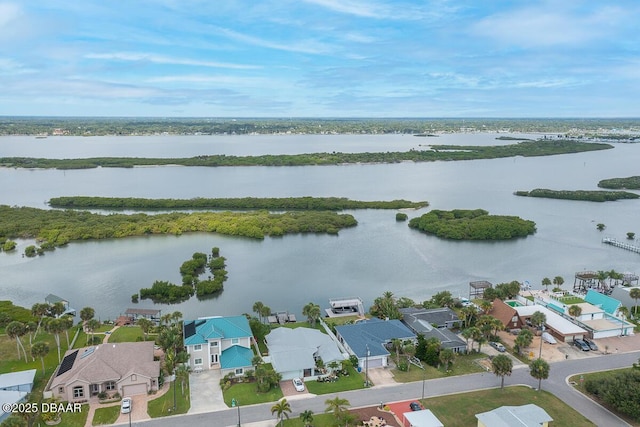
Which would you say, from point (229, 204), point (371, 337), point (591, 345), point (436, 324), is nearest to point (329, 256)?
point (436, 324)

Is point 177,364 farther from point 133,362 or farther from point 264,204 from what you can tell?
point 264,204

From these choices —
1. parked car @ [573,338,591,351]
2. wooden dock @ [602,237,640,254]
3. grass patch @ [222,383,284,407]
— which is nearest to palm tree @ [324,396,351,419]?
grass patch @ [222,383,284,407]

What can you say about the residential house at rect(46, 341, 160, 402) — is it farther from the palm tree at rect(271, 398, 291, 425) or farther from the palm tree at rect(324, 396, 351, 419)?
the palm tree at rect(324, 396, 351, 419)

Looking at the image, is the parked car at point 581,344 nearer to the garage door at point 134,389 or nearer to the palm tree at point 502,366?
the palm tree at point 502,366

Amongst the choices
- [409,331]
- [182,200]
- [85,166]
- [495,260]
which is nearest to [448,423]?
[409,331]

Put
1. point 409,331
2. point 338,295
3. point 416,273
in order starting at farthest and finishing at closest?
1. point 416,273
2. point 338,295
3. point 409,331

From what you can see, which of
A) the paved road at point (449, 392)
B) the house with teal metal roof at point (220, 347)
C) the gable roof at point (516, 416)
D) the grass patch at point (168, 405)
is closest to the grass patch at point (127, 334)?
the house with teal metal roof at point (220, 347)

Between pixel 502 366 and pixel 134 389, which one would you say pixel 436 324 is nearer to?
pixel 502 366
